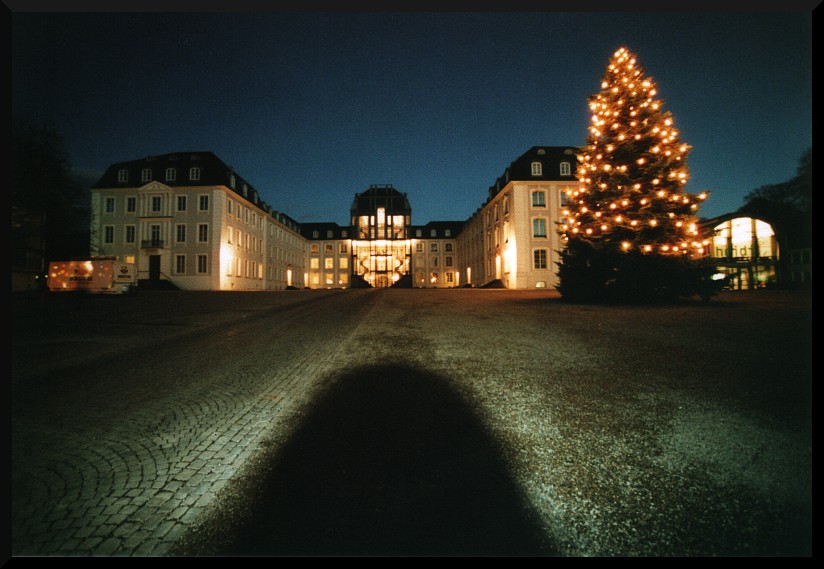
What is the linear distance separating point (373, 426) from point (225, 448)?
1.38m

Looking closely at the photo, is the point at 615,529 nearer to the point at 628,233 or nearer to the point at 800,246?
the point at 628,233

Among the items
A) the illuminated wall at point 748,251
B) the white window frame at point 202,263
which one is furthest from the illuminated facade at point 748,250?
the white window frame at point 202,263

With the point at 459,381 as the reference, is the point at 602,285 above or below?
above

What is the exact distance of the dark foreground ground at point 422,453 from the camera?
2184 mm

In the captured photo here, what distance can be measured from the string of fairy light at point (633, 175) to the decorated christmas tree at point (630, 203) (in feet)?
0.11

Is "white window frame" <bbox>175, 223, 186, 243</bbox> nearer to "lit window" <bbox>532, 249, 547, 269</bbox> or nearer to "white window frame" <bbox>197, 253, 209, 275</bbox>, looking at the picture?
"white window frame" <bbox>197, 253, 209, 275</bbox>

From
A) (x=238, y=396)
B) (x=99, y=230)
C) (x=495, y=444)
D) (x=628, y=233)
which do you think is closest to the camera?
(x=495, y=444)

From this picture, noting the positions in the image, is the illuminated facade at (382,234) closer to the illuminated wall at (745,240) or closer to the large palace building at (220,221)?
the large palace building at (220,221)

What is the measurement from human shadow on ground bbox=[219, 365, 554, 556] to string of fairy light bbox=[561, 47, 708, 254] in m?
13.4

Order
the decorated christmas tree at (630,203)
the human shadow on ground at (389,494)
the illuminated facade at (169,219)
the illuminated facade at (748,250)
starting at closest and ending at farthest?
the human shadow on ground at (389,494), the decorated christmas tree at (630,203), the illuminated facade at (748,250), the illuminated facade at (169,219)

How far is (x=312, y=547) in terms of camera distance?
212 cm

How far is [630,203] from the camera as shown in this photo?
543 inches
